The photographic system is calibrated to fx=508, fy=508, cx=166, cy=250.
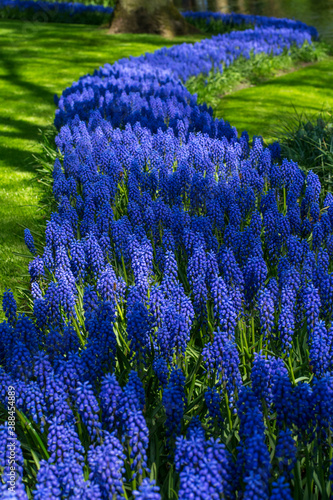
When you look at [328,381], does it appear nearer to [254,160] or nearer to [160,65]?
[254,160]

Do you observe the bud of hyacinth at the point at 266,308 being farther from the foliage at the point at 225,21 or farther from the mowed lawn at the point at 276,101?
the foliage at the point at 225,21

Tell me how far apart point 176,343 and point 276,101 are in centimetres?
989

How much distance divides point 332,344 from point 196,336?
1018 mm

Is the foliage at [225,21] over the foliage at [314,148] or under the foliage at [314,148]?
over

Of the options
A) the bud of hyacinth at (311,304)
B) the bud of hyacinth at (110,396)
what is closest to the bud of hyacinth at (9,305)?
the bud of hyacinth at (110,396)

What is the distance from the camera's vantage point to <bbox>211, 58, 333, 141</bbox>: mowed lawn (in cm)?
1005

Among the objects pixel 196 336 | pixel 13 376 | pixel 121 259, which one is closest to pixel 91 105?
pixel 121 259

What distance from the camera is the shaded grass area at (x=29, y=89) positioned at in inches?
244

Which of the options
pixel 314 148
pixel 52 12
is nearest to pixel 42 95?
pixel 314 148

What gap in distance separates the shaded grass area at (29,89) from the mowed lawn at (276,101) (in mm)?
3895

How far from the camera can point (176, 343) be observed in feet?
8.84

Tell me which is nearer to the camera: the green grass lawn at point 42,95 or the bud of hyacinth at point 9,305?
the bud of hyacinth at point 9,305

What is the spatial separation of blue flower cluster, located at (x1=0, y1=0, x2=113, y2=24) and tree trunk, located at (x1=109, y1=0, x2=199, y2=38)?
4996 mm

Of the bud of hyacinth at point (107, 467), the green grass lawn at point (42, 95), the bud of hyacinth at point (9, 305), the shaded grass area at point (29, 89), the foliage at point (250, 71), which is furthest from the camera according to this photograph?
the foliage at point (250, 71)
